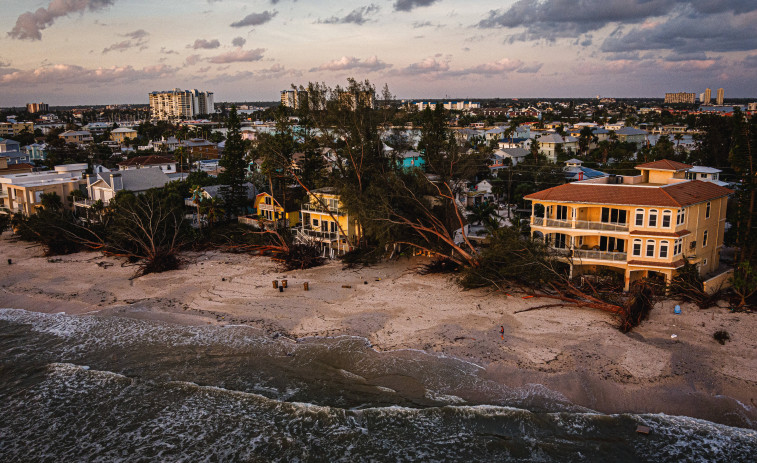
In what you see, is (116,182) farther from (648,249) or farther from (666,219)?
(666,219)

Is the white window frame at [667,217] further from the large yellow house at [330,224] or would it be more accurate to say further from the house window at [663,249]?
the large yellow house at [330,224]

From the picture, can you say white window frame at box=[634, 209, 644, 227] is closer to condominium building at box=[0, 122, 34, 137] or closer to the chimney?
the chimney

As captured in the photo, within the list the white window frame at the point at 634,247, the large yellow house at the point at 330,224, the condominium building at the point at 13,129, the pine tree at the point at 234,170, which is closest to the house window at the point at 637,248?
the white window frame at the point at 634,247

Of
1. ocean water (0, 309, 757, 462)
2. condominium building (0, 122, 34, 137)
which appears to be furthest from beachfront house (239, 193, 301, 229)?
condominium building (0, 122, 34, 137)

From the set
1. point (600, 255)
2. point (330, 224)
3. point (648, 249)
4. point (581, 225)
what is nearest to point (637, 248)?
point (648, 249)

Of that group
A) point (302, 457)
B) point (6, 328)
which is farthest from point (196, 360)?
point (6, 328)
